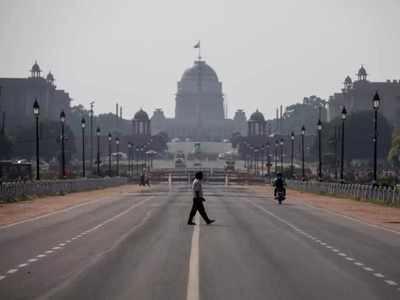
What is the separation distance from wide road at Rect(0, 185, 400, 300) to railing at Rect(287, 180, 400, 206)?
660 inches

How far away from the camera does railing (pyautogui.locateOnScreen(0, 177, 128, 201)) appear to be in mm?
52719

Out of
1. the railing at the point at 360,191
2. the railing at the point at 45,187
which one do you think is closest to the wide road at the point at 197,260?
the railing at the point at 360,191

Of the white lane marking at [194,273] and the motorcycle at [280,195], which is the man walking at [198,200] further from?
the motorcycle at [280,195]

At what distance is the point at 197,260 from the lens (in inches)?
826

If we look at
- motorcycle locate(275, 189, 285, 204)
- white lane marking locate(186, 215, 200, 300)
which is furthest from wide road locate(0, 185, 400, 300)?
motorcycle locate(275, 189, 285, 204)

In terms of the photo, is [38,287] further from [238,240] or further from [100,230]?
[100,230]

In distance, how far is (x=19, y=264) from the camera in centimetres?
2009

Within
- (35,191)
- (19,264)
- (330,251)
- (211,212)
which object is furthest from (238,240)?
(35,191)

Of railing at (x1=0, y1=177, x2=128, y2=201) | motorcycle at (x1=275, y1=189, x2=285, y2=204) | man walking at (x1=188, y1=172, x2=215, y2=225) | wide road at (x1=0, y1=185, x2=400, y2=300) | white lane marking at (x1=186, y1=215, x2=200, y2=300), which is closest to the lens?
white lane marking at (x1=186, y1=215, x2=200, y2=300)

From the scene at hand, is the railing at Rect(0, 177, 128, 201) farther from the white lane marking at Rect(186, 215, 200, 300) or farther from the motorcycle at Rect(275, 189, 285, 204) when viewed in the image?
the white lane marking at Rect(186, 215, 200, 300)

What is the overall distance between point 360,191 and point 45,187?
18256mm

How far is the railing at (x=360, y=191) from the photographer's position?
51.3m

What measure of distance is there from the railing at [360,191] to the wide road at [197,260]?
16756mm

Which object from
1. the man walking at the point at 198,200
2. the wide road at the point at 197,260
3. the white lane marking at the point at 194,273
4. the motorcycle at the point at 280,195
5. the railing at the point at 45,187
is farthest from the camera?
the motorcycle at the point at 280,195
